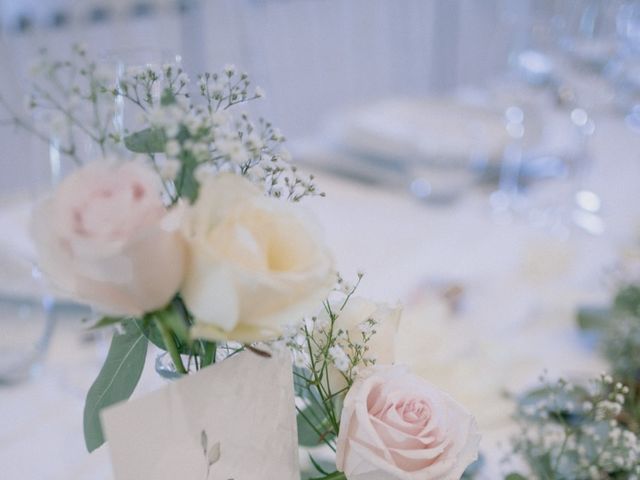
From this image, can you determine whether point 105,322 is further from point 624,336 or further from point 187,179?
point 624,336

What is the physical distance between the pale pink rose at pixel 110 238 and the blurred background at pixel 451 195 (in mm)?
122

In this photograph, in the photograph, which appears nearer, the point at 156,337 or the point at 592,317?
the point at 156,337

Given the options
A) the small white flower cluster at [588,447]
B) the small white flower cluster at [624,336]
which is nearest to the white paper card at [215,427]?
the small white flower cluster at [588,447]

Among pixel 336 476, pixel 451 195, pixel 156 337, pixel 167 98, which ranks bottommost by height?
pixel 451 195

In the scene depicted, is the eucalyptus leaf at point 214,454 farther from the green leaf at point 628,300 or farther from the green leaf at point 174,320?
the green leaf at point 628,300

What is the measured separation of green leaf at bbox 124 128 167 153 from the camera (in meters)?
0.35

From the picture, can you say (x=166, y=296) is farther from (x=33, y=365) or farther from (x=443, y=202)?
(x=443, y=202)

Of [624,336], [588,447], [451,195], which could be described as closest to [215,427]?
[588,447]

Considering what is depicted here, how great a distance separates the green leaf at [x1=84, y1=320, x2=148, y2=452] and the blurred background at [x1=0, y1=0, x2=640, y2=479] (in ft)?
0.07

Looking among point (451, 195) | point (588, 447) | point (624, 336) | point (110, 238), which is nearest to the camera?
point (110, 238)

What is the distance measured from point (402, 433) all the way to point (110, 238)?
18cm

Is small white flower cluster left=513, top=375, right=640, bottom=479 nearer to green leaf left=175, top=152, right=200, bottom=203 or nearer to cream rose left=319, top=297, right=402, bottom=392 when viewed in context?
cream rose left=319, top=297, right=402, bottom=392

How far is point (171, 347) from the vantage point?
36 centimetres

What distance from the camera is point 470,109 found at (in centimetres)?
168
